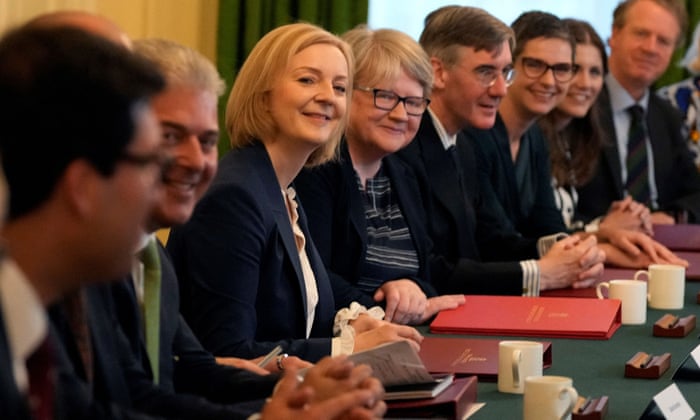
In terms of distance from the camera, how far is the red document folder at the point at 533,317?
284 cm

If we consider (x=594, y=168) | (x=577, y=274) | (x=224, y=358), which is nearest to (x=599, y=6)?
(x=594, y=168)

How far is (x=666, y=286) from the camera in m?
3.31

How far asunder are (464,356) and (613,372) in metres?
0.29

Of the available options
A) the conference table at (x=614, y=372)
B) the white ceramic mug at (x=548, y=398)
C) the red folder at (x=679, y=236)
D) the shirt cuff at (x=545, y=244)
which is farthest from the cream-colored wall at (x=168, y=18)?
the white ceramic mug at (x=548, y=398)

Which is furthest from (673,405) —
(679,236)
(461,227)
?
(679,236)

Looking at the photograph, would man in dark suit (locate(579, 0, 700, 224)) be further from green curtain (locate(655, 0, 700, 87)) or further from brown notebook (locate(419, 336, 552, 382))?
brown notebook (locate(419, 336, 552, 382))

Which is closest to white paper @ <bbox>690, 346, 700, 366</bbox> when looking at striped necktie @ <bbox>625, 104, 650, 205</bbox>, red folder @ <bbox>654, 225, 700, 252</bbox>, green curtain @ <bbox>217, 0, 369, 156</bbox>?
red folder @ <bbox>654, 225, 700, 252</bbox>

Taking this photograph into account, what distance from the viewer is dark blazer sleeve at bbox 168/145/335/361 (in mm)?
2512

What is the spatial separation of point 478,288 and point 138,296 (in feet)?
5.41

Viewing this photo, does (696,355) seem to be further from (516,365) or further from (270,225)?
(270,225)

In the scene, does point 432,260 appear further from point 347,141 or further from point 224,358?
point 224,358

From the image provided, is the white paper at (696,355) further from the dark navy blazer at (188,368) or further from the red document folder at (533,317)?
the dark navy blazer at (188,368)

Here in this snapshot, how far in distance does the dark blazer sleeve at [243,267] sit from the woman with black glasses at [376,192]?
0.40 m

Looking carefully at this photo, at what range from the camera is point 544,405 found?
1993 millimetres
